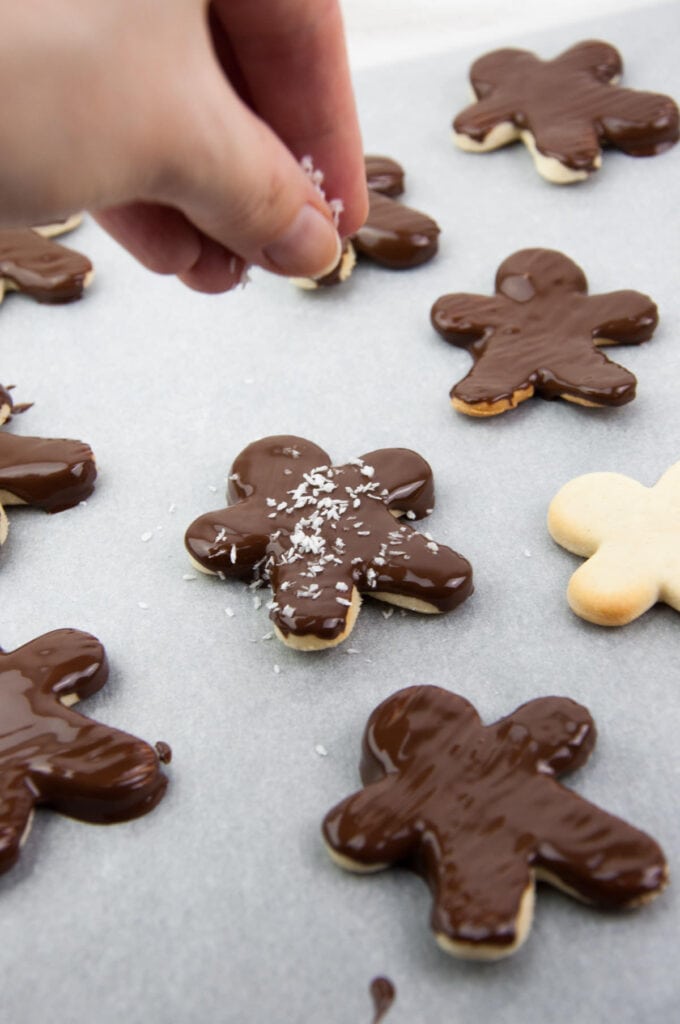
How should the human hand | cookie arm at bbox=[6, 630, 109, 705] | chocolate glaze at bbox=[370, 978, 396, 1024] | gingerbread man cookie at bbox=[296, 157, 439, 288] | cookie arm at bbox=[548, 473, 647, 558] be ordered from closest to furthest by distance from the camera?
the human hand, chocolate glaze at bbox=[370, 978, 396, 1024], cookie arm at bbox=[6, 630, 109, 705], cookie arm at bbox=[548, 473, 647, 558], gingerbread man cookie at bbox=[296, 157, 439, 288]

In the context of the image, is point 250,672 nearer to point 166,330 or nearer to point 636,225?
point 166,330

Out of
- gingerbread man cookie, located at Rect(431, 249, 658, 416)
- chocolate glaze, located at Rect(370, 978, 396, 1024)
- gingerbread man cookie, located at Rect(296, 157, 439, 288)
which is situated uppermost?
gingerbread man cookie, located at Rect(296, 157, 439, 288)

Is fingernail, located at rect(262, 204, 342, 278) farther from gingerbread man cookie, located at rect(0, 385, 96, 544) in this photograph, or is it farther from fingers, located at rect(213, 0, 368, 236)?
gingerbread man cookie, located at rect(0, 385, 96, 544)

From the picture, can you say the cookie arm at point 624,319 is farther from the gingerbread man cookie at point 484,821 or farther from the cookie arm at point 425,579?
the gingerbread man cookie at point 484,821

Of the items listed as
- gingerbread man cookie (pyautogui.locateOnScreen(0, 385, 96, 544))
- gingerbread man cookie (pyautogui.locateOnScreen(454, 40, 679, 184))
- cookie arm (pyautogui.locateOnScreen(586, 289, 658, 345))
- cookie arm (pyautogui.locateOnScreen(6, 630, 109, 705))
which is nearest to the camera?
cookie arm (pyautogui.locateOnScreen(6, 630, 109, 705))

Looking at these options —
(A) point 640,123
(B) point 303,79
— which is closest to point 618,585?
(B) point 303,79

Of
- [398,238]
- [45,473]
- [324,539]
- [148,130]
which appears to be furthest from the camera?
[398,238]

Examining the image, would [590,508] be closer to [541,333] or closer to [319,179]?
[541,333]

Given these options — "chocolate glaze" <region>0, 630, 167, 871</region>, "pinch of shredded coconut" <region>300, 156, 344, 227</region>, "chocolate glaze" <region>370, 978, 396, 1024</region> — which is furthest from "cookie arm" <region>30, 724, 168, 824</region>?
"pinch of shredded coconut" <region>300, 156, 344, 227</region>
